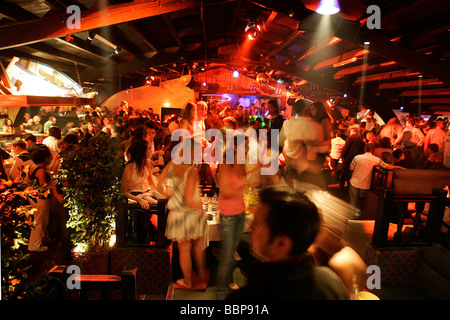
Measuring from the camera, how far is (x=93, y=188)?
269 cm

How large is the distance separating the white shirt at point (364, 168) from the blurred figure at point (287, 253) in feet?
13.5

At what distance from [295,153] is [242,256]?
143 centimetres

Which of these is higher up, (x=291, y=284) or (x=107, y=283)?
(x=291, y=284)

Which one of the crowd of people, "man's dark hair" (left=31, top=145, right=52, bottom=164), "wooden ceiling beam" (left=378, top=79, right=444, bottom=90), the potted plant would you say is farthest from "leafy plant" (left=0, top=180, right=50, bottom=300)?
"wooden ceiling beam" (left=378, top=79, right=444, bottom=90)

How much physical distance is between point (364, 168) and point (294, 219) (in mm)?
4235

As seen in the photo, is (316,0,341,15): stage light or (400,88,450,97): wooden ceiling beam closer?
(316,0,341,15): stage light

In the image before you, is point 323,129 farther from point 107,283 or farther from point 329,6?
point 107,283

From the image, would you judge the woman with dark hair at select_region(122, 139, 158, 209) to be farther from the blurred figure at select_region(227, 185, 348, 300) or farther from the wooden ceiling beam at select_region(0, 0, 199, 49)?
the blurred figure at select_region(227, 185, 348, 300)

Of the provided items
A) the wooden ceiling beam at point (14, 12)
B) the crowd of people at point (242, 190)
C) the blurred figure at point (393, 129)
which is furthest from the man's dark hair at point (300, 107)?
the blurred figure at point (393, 129)

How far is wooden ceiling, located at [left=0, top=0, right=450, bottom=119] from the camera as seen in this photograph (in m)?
3.34

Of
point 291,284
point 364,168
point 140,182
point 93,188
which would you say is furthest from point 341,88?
point 291,284

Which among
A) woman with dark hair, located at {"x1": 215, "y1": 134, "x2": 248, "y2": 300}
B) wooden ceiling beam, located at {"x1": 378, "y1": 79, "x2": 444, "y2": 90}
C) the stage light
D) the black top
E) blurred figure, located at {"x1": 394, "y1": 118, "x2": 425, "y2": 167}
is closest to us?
the black top
